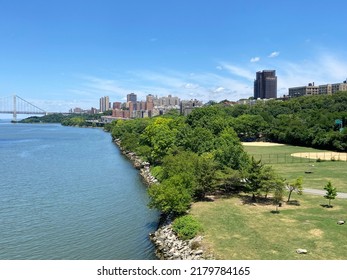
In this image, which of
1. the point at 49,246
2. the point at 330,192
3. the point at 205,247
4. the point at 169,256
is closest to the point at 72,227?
the point at 49,246

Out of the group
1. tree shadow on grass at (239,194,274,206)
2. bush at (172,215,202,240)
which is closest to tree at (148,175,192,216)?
bush at (172,215,202,240)

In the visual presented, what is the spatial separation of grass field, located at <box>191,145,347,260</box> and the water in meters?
3.80

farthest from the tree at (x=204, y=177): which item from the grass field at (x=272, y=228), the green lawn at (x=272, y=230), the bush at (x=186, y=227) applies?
the bush at (x=186, y=227)

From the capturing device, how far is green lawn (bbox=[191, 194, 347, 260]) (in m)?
16.1

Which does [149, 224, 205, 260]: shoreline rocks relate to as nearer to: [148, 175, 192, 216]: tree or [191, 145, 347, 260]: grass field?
[191, 145, 347, 260]: grass field

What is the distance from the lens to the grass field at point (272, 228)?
16156 mm

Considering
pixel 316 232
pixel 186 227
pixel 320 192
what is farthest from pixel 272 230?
pixel 320 192

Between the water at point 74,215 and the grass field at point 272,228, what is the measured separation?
3804 mm

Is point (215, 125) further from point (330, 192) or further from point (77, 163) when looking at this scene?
point (330, 192)

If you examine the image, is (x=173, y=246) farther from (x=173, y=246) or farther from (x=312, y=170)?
(x=312, y=170)

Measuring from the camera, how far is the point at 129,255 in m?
18.5

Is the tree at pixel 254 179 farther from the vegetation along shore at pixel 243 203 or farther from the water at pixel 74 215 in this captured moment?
the water at pixel 74 215

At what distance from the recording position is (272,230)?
62.3 feet

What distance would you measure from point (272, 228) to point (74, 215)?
1371cm
